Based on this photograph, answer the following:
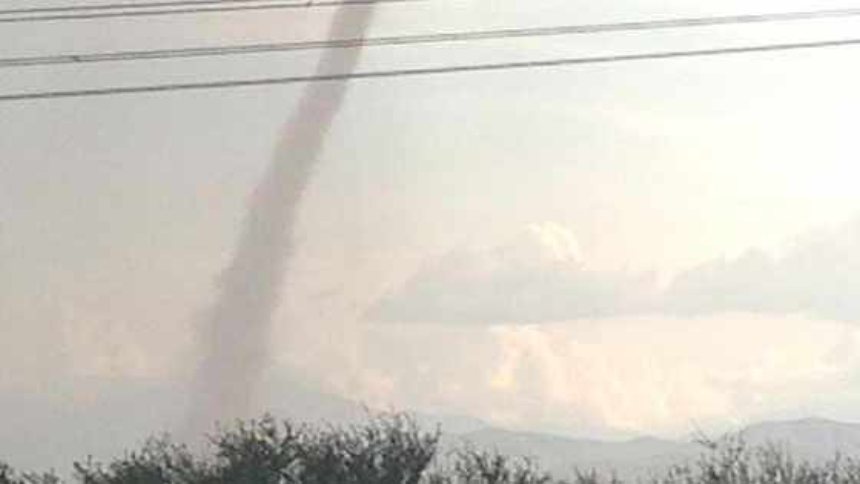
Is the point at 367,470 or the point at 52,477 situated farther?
the point at 52,477

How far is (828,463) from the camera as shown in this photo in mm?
50062

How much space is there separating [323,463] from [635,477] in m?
12.9

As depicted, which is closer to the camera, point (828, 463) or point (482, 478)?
point (482, 478)

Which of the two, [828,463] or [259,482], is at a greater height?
[828,463]

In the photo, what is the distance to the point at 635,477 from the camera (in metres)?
54.2

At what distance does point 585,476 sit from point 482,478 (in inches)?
146

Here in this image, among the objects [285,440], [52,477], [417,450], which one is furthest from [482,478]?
[52,477]

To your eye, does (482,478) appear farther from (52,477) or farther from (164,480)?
(52,477)

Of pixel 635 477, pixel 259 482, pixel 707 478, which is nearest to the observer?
pixel 259 482

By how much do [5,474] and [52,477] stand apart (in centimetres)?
140

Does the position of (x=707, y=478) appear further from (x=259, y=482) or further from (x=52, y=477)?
(x=52, y=477)

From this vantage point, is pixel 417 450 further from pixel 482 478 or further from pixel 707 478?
pixel 707 478

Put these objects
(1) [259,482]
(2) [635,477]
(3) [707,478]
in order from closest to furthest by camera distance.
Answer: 1. (1) [259,482]
2. (3) [707,478]
3. (2) [635,477]

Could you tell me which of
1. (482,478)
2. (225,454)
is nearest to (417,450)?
(482,478)
